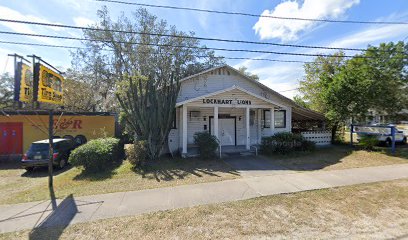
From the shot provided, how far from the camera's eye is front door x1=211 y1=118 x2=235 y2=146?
13977 mm

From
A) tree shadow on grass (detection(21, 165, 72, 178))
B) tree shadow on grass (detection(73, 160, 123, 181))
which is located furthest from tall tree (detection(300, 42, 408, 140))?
tree shadow on grass (detection(21, 165, 72, 178))

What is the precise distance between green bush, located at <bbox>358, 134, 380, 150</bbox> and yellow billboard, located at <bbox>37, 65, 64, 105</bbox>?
17261 mm

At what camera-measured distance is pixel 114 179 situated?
7918 mm

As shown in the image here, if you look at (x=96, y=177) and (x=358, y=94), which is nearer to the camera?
(x=96, y=177)

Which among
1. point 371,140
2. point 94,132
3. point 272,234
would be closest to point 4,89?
point 94,132

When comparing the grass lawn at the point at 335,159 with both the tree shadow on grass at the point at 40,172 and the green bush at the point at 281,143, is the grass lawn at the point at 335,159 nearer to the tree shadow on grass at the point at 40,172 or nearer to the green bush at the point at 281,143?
the green bush at the point at 281,143

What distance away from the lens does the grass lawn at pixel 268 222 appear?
4035 mm

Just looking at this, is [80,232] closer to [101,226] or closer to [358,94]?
[101,226]

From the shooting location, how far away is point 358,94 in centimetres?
1301

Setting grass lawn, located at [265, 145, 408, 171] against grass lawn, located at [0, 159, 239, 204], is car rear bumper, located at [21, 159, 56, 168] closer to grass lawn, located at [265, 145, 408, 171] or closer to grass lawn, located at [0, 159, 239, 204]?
grass lawn, located at [0, 159, 239, 204]

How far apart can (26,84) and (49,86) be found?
68cm

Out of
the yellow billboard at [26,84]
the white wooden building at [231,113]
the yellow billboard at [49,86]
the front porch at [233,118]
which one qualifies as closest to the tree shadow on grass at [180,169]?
the front porch at [233,118]

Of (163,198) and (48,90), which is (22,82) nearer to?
(48,90)

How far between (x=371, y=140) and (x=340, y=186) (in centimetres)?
870
